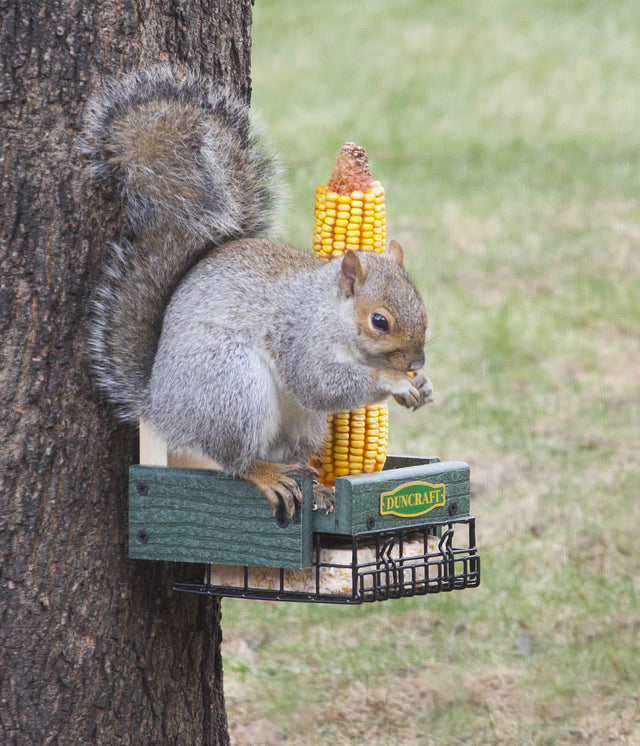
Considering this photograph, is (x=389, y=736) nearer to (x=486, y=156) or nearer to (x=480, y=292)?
(x=480, y=292)

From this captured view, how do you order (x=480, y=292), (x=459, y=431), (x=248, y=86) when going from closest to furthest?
1. (x=248, y=86)
2. (x=459, y=431)
3. (x=480, y=292)

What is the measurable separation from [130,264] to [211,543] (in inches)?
17.7

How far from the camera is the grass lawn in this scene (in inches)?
106

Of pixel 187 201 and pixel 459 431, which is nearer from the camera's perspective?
pixel 187 201

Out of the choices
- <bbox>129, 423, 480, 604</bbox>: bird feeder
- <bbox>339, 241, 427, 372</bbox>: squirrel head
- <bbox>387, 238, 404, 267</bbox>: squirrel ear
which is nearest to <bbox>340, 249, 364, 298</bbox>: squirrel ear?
<bbox>339, 241, 427, 372</bbox>: squirrel head

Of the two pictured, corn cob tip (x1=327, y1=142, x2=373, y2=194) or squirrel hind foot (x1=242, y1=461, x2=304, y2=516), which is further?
corn cob tip (x1=327, y1=142, x2=373, y2=194)

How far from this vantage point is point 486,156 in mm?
6375

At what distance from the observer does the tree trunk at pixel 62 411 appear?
1.75 meters

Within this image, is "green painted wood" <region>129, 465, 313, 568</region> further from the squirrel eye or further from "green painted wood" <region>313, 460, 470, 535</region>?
the squirrel eye

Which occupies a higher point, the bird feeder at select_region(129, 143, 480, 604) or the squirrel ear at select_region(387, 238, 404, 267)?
the squirrel ear at select_region(387, 238, 404, 267)

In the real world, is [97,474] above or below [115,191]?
below

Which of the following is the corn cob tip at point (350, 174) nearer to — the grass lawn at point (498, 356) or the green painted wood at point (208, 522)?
the grass lawn at point (498, 356)

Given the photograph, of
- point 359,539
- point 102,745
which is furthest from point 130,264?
point 102,745

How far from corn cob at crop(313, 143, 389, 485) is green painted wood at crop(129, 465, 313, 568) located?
0.23m
